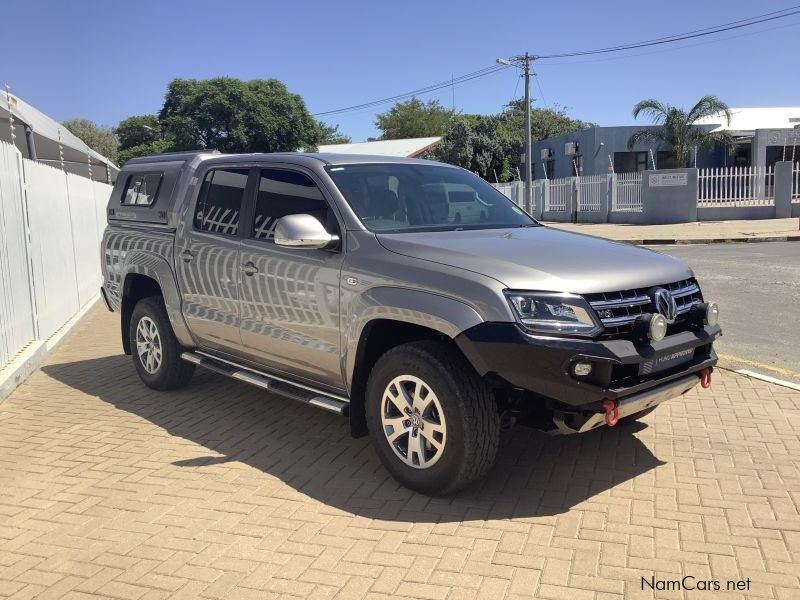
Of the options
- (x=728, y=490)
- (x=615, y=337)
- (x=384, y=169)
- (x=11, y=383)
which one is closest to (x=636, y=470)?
(x=728, y=490)

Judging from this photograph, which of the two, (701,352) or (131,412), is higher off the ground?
(701,352)

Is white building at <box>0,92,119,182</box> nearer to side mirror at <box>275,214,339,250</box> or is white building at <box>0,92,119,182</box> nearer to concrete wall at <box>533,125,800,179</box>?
side mirror at <box>275,214,339,250</box>

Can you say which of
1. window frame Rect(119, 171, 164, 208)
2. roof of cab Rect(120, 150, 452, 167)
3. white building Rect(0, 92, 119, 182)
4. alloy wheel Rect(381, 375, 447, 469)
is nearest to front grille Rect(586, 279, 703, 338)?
alloy wheel Rect(381, 375, 447, 469)

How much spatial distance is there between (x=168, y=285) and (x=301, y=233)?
7.13 feet

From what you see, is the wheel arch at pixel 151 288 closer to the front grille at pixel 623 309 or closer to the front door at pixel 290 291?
the front door at pixel 290 291

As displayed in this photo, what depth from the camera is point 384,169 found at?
505 cm

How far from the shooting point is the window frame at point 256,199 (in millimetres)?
4484

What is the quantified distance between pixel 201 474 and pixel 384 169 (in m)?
2.40

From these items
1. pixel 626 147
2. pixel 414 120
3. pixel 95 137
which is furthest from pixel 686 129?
pixel 95 137

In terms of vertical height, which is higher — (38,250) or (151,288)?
(38,250)

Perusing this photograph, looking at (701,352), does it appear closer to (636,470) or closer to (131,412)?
(636,470)

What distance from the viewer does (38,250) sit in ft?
27.1

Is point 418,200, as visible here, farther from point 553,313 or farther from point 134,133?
point 134,133

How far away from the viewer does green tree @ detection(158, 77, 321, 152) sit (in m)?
51.9
